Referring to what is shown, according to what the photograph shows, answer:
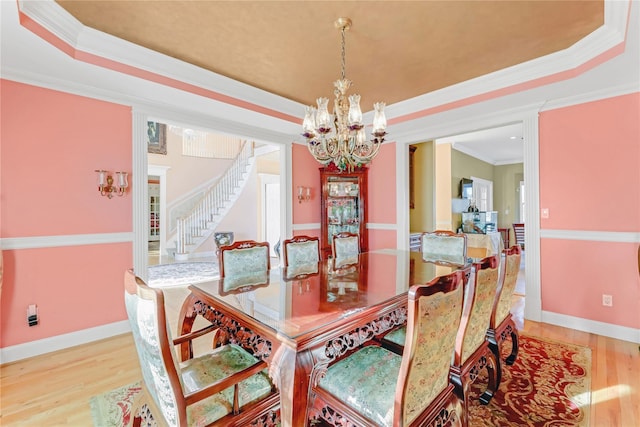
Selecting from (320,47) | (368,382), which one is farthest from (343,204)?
(368,382)

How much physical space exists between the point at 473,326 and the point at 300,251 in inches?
65.5

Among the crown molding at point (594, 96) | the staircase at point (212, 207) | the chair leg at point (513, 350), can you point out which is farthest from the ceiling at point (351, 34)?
the staircase at point (212, 207)

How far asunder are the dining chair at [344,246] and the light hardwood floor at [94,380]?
2.00m

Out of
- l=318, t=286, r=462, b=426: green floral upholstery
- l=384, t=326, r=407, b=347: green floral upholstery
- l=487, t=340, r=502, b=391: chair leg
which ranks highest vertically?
l=318, t=286, r=462, b=426: green floral upholstery

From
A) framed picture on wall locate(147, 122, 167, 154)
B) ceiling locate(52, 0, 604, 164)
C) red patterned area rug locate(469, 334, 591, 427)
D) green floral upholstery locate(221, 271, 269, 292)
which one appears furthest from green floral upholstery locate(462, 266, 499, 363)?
framed picture on wall locate(147, 122, 167, 154)

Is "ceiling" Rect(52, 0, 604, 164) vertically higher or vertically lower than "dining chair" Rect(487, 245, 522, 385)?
higher

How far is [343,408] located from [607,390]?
2.05 meters

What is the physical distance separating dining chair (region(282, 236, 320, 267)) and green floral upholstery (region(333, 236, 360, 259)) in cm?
28

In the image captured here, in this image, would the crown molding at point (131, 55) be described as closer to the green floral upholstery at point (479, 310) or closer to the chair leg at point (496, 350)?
the green floral upholstery at point (479, 310)

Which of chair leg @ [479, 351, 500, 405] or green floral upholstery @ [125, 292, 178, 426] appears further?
chair leg @ [479, 351, 500, 405]

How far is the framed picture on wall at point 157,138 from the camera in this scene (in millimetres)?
7578

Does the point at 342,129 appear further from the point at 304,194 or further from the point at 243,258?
the point at 304,194

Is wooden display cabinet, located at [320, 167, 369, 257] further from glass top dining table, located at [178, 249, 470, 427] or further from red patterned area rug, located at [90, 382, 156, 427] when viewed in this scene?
red patterned area rug, located at [90, 382, 156, 427]

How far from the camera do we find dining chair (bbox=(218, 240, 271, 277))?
2250 millimetres
